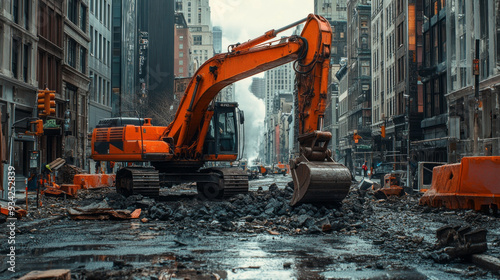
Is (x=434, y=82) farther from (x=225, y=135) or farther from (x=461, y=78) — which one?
(x=225, y=135)

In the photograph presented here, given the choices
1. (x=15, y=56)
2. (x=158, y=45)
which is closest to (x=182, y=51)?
(x=158, y=45)

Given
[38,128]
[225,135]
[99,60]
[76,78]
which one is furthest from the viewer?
[99,60]

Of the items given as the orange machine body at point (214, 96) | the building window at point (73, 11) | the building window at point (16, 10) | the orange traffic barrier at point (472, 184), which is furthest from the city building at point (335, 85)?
the orange traffic barrier at point (472, 184)

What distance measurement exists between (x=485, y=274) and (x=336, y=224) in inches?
208

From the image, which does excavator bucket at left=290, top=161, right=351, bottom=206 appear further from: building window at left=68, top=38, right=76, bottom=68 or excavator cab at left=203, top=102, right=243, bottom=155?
building window at left=68, top=38, right=76, bottom=68

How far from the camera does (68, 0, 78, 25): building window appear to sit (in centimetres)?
4706

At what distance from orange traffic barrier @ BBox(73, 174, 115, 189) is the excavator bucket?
17.5 metres

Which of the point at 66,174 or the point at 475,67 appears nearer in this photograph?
the point at 66,174

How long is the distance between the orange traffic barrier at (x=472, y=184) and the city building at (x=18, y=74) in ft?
72.4

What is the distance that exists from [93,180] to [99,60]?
30.5 m

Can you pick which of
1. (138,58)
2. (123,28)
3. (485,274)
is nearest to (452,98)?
(485,274)

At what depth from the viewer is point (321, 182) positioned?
14.3 metres

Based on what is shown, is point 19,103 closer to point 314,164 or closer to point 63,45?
point 63,45

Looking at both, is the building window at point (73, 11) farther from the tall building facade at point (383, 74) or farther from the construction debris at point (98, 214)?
the construction debris at point (98, 214)
